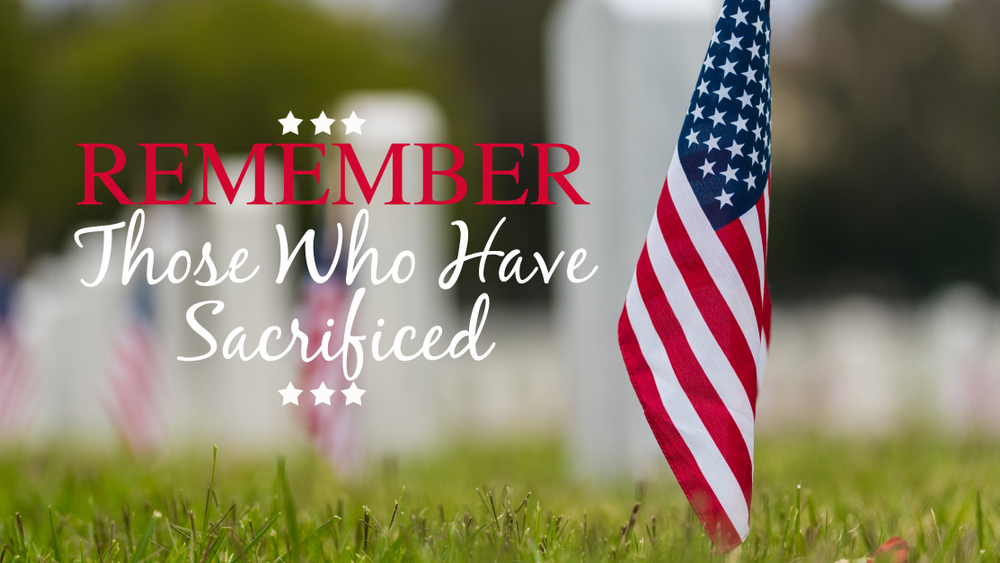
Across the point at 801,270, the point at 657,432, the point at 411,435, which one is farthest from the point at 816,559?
the point at 801,270

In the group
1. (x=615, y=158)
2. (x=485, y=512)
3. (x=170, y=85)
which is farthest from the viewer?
(x=170, y=85)

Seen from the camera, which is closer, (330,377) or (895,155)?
(330,377)

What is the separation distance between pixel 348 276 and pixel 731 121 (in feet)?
5.01

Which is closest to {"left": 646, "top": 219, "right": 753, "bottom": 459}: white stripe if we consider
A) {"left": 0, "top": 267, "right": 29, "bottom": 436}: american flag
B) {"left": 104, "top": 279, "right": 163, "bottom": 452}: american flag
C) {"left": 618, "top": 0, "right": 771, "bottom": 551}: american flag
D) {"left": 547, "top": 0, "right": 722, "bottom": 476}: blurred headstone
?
{"left": 618, "top": 0, "right": 771, "bottom": 551}: american flag

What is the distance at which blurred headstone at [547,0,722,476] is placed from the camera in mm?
4844

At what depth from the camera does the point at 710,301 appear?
2.43 metres

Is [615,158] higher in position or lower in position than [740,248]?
higher

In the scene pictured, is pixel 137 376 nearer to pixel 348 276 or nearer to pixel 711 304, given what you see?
pixel 348 276

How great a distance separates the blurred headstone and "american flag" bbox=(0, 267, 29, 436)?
6602 mm

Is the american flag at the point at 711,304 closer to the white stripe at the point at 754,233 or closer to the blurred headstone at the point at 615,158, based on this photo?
the white stripe at the point at 754,233

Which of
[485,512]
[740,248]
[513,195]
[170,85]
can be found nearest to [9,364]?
[485,512]

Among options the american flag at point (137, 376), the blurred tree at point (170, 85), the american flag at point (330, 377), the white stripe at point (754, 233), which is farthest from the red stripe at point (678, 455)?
the blurred tree at point (170, 85)

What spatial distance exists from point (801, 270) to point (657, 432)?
1262 inches

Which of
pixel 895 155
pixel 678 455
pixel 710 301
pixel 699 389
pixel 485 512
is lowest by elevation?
pixel 485 512
